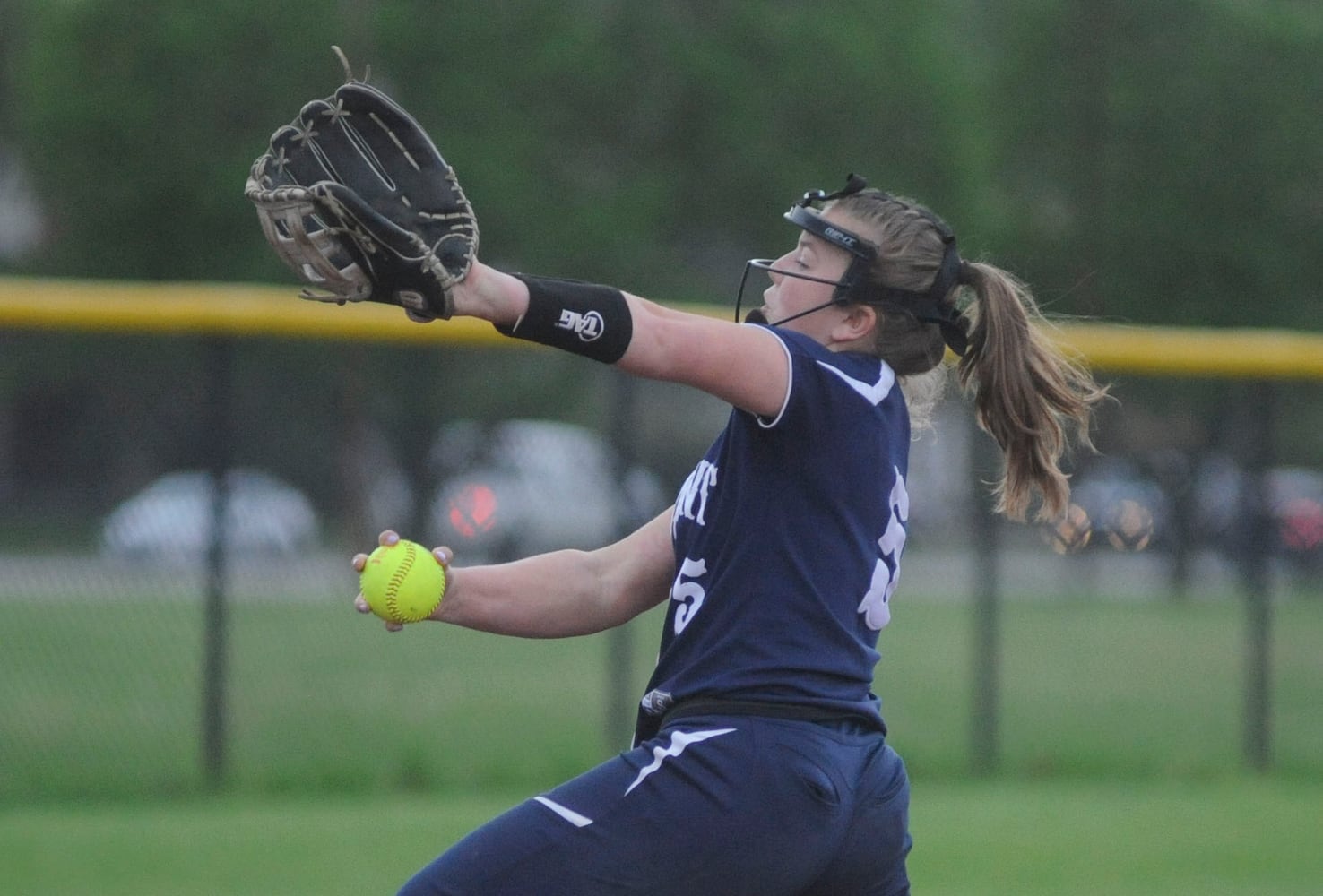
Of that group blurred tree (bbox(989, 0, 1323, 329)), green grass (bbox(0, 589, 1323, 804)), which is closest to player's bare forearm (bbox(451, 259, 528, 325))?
green grass (bbox(0, 589, 1323, 804))

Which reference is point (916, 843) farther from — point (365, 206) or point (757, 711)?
point (365, 206)

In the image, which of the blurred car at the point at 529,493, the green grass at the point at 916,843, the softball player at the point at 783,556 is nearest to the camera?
the softball player at the point at 783,556

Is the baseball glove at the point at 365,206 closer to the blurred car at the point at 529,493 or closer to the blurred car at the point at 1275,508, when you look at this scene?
the blurred car at the point at 529,493

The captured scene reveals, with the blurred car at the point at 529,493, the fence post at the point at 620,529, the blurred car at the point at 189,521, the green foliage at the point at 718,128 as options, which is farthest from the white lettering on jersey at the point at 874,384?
the green foliage at the point at 718,128

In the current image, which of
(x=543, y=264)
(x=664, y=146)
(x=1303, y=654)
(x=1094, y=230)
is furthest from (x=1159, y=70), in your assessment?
(x=1303, y=654)

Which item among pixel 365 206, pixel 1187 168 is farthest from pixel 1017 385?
pixel 1187 168

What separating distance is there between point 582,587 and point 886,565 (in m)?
0.73

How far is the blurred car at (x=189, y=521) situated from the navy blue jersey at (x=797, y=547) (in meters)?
4.98

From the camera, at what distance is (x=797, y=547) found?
9.68 feet

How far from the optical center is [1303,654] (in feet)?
29.8

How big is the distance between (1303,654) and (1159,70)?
1857cm

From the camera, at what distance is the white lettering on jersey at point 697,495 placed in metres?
3.11

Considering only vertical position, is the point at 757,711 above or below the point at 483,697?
above

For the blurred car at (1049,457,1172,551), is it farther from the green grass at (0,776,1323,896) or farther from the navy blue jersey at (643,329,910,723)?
the navy blue jersey at (643,329,910,723)
